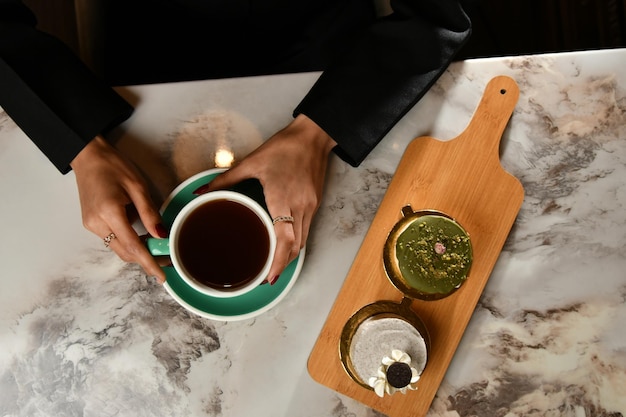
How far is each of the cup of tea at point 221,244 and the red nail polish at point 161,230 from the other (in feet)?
0.06

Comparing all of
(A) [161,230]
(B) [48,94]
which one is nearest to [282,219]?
(A) [161,230]

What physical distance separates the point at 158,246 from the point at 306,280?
236 millimetres

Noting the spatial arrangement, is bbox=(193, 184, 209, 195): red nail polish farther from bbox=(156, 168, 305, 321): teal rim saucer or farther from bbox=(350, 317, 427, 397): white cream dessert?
bbox=(350, 317, 427, 397): white cream dessert

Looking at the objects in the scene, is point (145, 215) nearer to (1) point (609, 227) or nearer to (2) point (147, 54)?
(2) point (147, 54)

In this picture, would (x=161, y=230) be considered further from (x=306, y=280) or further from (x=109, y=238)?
(x=306, y=280)

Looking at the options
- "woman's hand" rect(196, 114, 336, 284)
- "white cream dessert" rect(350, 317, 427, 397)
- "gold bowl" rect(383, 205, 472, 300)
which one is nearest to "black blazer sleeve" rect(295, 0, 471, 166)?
"woman's hand" rect(196, 114, 336, 284)

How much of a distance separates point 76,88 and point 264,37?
35 centimetres

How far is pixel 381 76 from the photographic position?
83 centimetres

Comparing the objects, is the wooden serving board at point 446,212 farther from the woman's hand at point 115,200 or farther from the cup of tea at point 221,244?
the woman's hand at point 115,200

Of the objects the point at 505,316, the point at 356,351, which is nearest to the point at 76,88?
the point at 356,351

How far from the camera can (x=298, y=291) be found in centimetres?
87

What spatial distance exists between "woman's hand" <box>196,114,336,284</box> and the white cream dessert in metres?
0.17

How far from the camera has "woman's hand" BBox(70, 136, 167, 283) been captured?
2.58 ft

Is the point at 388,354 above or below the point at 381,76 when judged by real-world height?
below
